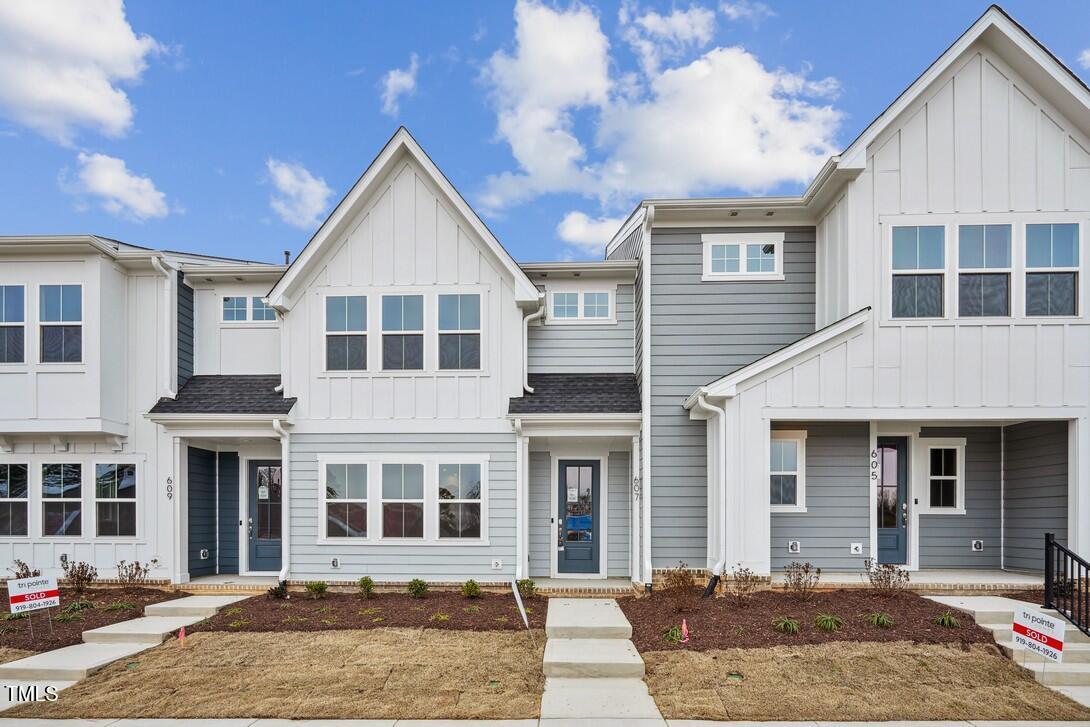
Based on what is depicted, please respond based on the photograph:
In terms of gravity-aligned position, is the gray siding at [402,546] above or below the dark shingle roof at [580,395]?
below

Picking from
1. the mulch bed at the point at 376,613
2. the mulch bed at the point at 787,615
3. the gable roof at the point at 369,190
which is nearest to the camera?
the mulch bed at the point at 787,615

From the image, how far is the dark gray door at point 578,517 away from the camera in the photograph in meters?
11.6

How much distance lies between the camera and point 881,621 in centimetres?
769

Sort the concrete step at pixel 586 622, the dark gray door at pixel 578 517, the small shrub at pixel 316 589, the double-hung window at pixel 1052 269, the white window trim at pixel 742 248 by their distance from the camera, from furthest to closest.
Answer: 1. the dark gray door at pixel 578 517
2. the white window trim at pixel 742 248
3. the small shrub at pixel 316 589
4. the double-hung window at pixel 1052 269
5. the concrete step at pixel 586 622

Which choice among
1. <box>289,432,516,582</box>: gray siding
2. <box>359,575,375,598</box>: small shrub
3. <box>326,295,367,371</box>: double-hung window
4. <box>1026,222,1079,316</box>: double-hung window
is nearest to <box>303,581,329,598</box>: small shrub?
<box>289,432,516,582</box>: gray siding

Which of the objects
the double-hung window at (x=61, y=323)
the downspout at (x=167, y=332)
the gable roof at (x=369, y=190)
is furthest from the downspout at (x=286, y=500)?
the double-hung window at (x=61, y=323)

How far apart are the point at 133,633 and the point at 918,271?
40.0ft

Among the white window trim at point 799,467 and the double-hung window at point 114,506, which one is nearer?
the white window trim at point 799,467

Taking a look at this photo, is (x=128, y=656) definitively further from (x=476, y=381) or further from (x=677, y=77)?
(x=677, y=77)

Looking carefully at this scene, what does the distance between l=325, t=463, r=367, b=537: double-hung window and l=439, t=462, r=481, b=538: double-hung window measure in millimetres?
1359

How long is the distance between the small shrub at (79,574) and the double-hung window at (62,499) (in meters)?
0.53

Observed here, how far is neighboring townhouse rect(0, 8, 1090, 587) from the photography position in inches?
368

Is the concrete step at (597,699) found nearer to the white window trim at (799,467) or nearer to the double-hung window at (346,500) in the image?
the white window trim at (799,467)

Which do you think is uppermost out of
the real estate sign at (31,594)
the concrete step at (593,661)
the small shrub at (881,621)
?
the real estate sign at (31,594)
